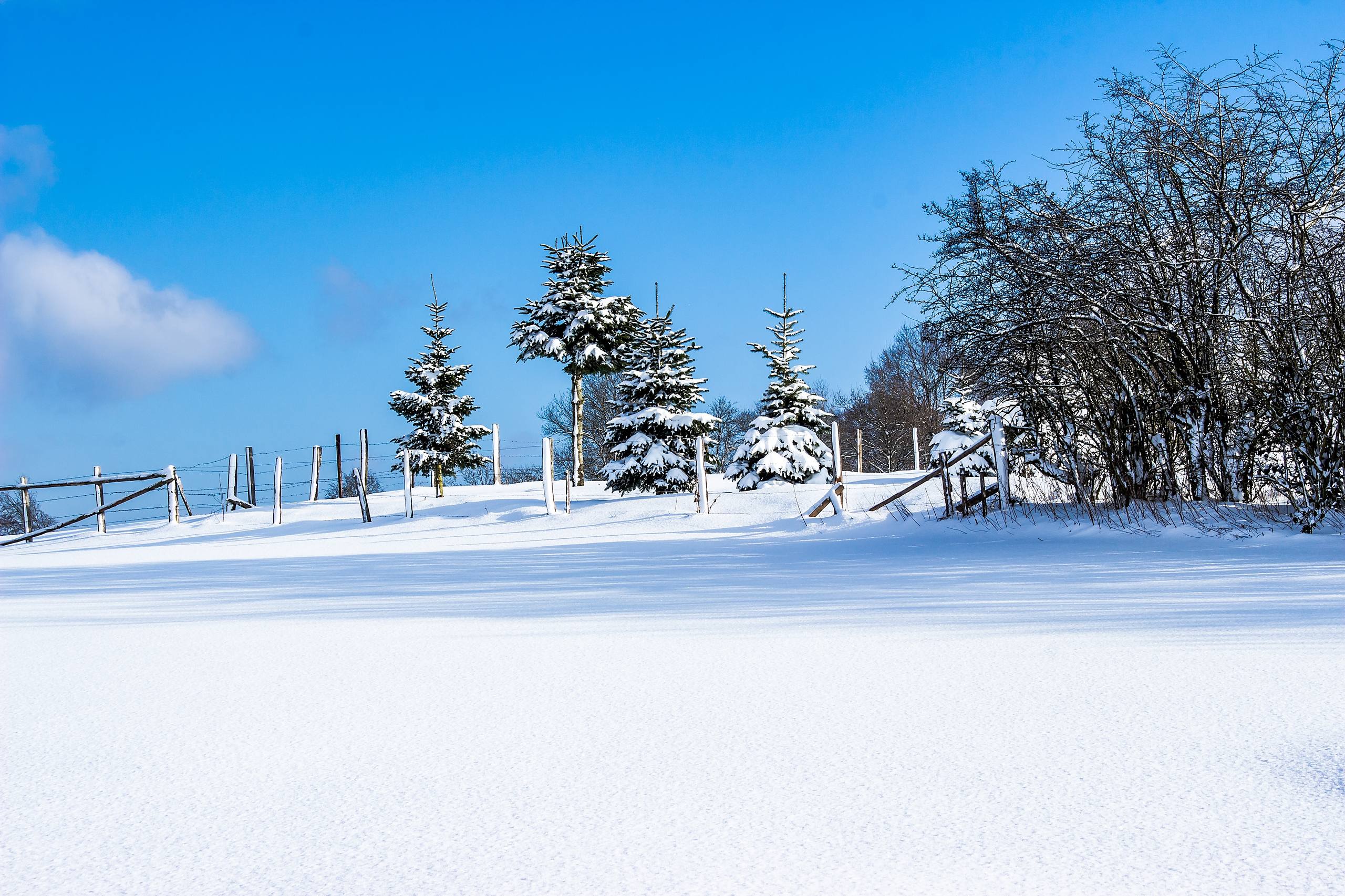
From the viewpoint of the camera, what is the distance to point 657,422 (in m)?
20.7

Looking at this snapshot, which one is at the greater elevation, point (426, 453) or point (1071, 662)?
point (426, 453)

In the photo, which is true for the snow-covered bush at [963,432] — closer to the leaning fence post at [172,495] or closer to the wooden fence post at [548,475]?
the wooden fence post at [548,475]

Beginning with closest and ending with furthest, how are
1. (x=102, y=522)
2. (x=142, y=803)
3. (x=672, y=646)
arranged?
(x=142, y=803) < (x=672, y=646) < (x=102, y=522)

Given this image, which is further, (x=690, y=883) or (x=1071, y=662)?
(x=1071, y=662)

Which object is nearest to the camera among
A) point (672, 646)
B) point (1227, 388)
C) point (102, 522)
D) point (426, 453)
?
point (672, 646)

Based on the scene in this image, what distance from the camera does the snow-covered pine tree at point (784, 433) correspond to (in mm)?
20125

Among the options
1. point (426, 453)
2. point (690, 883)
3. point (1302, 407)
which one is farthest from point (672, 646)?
point (426, 453)

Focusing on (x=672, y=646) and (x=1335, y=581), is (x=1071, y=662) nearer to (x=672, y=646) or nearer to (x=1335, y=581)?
(x=672, y=646)

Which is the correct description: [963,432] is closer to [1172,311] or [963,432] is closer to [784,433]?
[784,433]

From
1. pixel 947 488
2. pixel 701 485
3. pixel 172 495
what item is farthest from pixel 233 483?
pixel 947 488

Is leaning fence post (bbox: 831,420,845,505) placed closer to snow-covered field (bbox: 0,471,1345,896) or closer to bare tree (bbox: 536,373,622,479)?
snow-covered field (bbox: 0,471,1345,896)

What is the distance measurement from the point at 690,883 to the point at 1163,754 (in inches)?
52.0

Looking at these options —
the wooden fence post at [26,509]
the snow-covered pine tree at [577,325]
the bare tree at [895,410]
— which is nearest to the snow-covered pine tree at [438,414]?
the snow-covered pine tree at [577,325]

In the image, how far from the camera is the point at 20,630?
5090 millimetres
